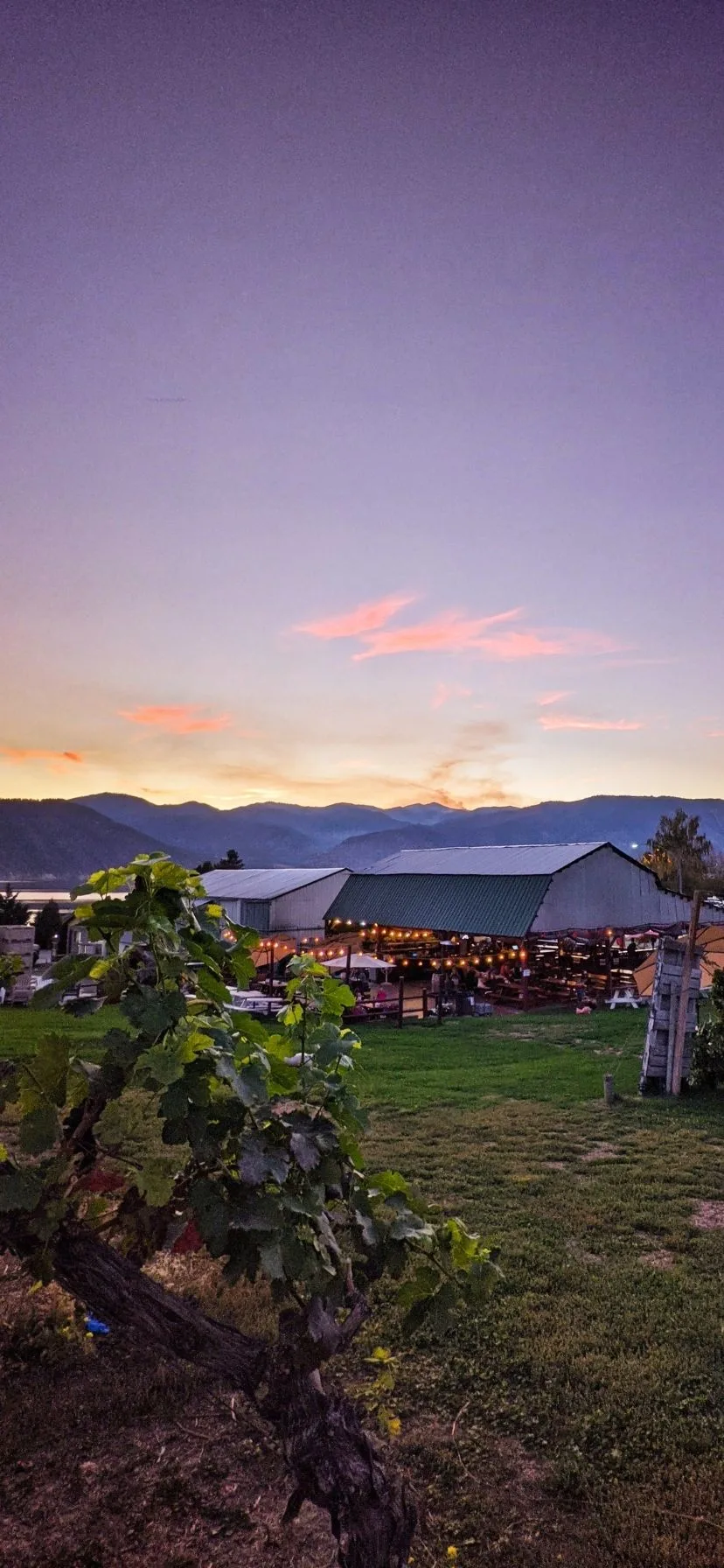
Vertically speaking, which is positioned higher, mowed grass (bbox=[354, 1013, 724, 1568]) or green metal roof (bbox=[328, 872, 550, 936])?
green metal roof (bbox=[328, 872, 550, 936])

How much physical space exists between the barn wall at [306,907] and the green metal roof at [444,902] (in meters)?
0.50

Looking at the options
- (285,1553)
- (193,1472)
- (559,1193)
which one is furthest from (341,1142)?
(559,1193)

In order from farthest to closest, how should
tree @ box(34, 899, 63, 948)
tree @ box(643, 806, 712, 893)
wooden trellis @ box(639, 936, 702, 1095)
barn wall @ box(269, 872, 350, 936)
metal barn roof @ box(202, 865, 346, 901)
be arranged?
1. tree @ box(643, 806, 712, 893)
2. metal barn roof @ box(202, 865, 346, 901)
3. barn wall @ box(269, 872, 350, 936)
4. tree @ box(34, 899, 63, 948)
5. wooden trellis @ box(639, 936, 702, 1095)

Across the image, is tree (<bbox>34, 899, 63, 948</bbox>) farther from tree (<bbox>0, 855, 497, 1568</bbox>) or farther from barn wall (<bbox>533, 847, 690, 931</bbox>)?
tree (<bbox>0, 855, 497, 1568</bbox>)

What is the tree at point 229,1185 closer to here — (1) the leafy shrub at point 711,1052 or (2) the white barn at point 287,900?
(1) the leafy shrub at point 711,1052

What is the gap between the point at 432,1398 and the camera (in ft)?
19.0

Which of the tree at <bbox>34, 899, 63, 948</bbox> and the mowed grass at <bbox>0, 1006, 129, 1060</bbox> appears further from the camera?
the tree at <bbox>34, 899, 63, 948</bbox>

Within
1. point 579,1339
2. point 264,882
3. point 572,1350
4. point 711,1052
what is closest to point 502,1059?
point 711,1052

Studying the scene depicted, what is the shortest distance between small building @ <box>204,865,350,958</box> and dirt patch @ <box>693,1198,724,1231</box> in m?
25.8

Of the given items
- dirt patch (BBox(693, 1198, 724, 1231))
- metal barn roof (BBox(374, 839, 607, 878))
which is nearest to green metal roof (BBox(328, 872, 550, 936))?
metal barn roof (BBox(374, 839, 607, 878))

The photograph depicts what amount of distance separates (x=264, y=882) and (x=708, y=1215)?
3342cm

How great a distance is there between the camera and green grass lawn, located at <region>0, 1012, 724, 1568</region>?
15.3 feet

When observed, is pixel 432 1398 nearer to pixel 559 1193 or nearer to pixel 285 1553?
pixel 285 1553

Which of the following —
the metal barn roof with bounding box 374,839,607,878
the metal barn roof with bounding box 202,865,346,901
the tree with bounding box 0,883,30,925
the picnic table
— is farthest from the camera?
the metal barn roof with bounding box 202,865,346,901
